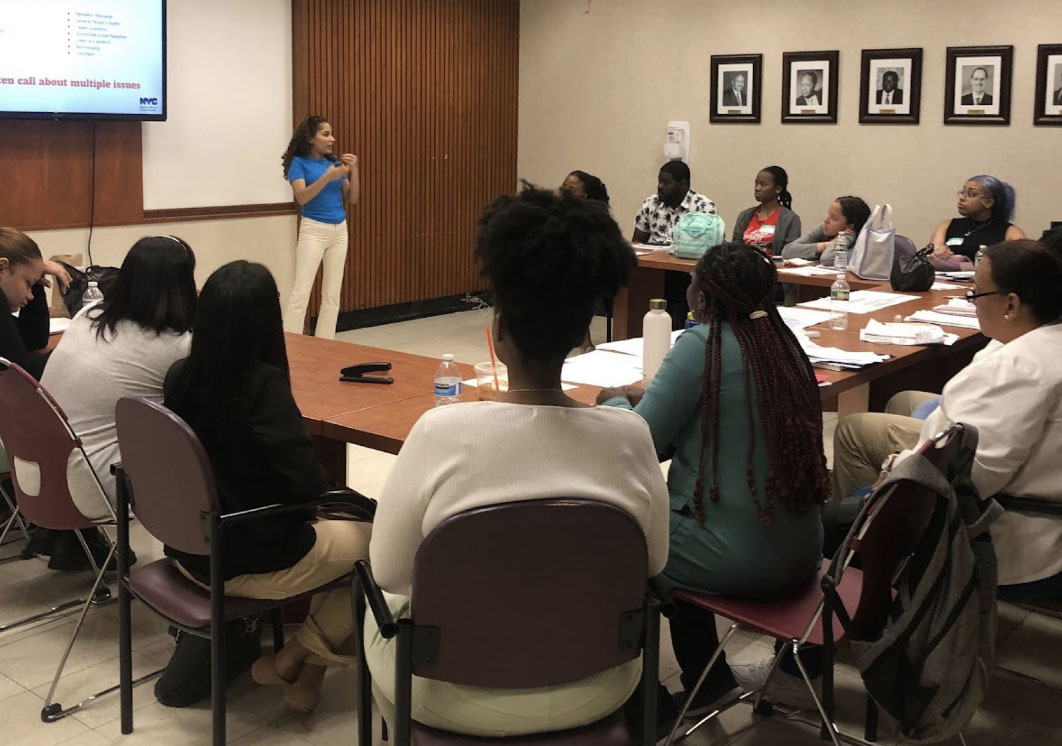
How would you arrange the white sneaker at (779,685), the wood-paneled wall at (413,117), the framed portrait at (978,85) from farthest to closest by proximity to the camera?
the wood-paneled wall at (413,117), the framed portrait at (978,85), the white sneaker at (779,685)

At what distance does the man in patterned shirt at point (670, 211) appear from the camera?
7297mm

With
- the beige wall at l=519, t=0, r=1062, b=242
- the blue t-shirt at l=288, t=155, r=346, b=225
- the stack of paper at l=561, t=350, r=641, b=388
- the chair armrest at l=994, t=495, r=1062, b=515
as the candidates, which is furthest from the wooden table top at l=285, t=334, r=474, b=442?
the beige wall at l=519, t=0, r=1062, b=242

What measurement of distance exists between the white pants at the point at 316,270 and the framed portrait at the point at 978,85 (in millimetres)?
4102

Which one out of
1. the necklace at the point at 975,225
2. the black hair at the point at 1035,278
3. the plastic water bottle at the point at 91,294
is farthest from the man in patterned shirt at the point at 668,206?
the black hair at the point at 1035,278

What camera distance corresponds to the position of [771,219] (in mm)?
7234

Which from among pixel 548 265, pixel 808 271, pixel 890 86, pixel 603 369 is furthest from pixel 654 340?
pixel 890 86

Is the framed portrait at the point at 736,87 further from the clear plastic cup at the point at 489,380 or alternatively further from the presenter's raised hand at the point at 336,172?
the clear plastic cup at the point at 489,380

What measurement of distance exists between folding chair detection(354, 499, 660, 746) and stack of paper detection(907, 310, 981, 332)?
309cm

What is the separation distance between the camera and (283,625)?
10.8 feet

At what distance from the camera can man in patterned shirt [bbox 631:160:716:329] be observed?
23.9 ft

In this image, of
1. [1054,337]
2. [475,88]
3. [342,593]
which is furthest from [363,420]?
[475,88]

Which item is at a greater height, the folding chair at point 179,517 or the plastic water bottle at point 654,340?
the plastic water bottle at point 654,340

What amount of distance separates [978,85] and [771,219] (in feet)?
5.56

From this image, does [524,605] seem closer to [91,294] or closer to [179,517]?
[179,517]
